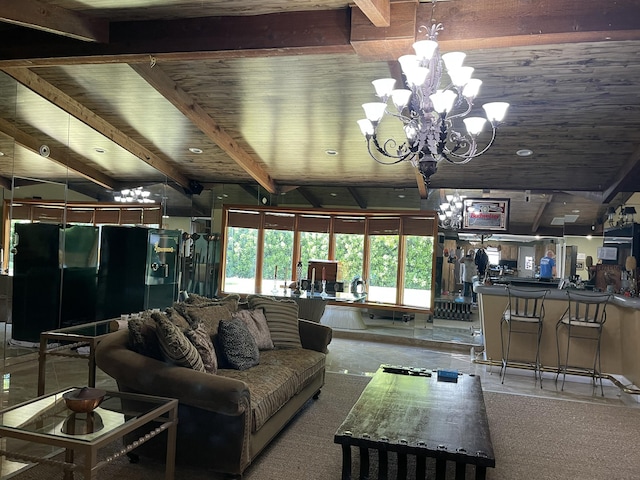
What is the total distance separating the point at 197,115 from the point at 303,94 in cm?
140

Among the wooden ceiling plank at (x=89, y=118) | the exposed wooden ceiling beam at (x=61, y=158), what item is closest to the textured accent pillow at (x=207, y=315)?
the exposed wooden ceiling beam at (x=61, y=158)

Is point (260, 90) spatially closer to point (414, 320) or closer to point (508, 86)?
point (508, 86)

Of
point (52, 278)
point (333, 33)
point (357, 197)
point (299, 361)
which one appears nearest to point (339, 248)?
point (357, 197)

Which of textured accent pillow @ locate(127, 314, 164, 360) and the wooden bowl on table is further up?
textured accent pillow @ locate(127, 314, 164, 360)

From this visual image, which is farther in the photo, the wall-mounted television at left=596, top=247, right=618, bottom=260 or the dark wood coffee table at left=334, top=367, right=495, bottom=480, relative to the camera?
the wall-mounted television at left=596, top=247, right=618, bottom=260

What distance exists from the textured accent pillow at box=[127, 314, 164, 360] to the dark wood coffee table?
49.8 inches

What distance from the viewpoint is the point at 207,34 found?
4.16 m

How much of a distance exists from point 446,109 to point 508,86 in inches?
65.7

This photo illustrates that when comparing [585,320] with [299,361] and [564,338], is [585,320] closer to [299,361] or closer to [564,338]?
[564,338]

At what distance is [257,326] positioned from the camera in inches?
170

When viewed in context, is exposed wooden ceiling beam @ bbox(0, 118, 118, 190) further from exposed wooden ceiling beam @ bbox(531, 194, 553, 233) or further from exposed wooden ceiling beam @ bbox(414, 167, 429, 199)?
exposed wooden ceiling beam @ bbox(531, 194, 553, 233)

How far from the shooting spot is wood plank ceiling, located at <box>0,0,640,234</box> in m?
3.70

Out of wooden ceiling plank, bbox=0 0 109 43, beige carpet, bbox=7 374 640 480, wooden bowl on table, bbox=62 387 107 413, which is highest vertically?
wooden ceiling plank, bbox=0 0 109 43

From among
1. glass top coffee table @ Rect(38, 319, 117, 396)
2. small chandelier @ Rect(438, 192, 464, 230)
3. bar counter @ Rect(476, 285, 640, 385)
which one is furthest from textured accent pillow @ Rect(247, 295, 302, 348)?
small chandelier @ Rect(438, 192, 464, 230)
